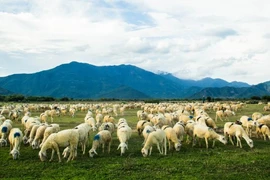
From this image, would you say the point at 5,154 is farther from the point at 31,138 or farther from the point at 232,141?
the point at 232,141

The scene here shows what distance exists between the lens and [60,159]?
15.3 m

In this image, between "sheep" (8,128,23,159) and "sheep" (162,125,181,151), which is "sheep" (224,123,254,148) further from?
"sheep" (8,128,23,159)

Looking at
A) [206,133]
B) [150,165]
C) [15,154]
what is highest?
[206,133]

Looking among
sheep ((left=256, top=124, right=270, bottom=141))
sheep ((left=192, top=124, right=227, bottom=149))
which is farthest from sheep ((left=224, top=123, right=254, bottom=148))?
sheep ((left=256, top=124, right=270, bottom=141))

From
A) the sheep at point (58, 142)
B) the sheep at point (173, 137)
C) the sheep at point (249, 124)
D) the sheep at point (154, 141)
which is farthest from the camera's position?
the sheep at point (249, 124)

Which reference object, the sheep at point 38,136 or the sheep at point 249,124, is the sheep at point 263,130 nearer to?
the sheep at point 249,124

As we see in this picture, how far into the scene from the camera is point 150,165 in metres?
14.5

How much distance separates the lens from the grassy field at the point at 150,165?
13.1 metres

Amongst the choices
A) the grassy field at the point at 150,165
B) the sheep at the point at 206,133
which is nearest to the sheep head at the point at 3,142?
the grassy field at the point at 150,165

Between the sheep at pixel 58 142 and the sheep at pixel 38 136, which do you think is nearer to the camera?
the sheep at pixel 58 142

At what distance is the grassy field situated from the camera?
43.1ft

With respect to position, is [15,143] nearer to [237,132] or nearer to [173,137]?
[173,137]

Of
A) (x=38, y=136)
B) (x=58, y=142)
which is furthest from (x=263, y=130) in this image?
(x=38, y=136)

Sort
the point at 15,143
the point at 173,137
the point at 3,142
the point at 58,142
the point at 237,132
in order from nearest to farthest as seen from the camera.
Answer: the point at 58,142 → the point at 15,143 → the point at 173,137 → the point at 237,132 → the point at 3,142
